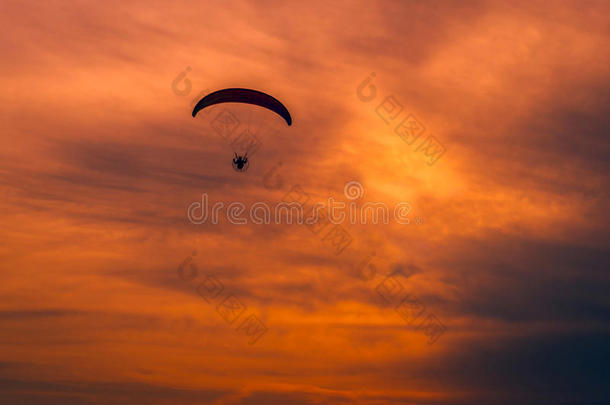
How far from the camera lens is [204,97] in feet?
179

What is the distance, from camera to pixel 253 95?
52.8 meters

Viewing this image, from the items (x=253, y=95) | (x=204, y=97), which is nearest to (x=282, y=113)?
(x=253, y=95)

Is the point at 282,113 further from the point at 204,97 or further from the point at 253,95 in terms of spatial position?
the point at 204,97

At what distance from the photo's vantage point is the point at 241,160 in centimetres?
5331

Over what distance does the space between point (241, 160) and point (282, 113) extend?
5483 mm

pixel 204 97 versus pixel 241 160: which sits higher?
pixel 204 97

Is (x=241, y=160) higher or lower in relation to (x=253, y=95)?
lower

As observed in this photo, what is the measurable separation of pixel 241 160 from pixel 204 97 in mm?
6457

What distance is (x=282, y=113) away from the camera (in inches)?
2152

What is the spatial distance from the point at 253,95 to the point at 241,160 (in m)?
5.46

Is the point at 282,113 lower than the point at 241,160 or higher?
higher

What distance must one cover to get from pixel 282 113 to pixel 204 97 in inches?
267
